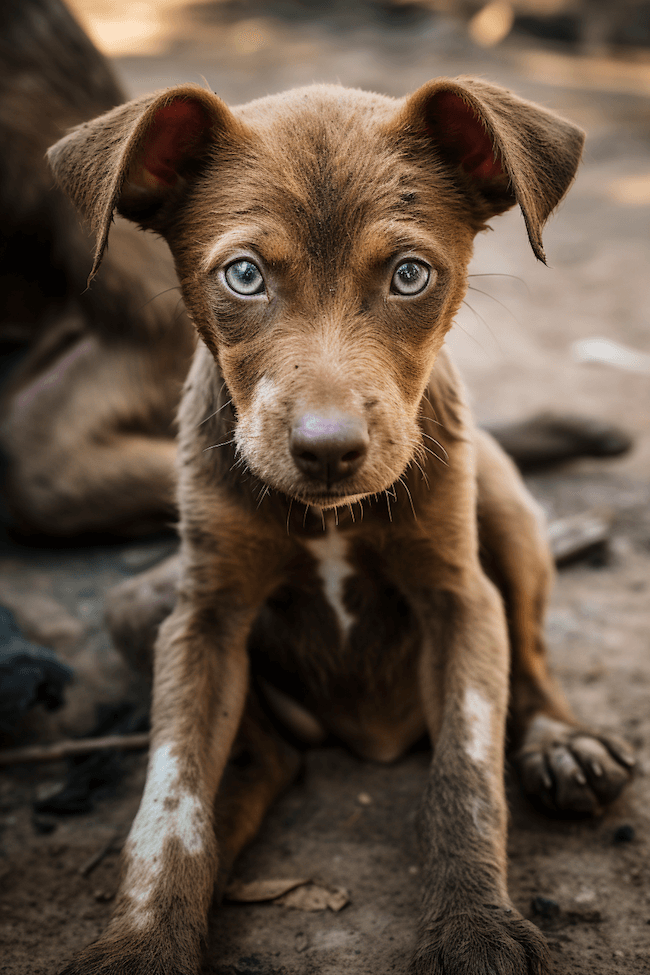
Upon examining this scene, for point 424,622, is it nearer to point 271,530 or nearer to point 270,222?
point 271,530

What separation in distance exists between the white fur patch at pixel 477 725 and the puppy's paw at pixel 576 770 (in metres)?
0.43

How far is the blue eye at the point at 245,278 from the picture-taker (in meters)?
2.28

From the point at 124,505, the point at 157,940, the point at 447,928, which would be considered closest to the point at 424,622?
the point at 447,928

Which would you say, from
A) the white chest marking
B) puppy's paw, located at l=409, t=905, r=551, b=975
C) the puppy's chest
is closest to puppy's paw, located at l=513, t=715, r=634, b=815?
the puppy's chest

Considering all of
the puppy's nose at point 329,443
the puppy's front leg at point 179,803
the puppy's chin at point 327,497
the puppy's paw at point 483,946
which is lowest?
the puppy's paw at point 483,946

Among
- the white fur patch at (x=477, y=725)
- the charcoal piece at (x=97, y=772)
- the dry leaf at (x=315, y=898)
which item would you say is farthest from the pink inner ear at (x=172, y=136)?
the dry leaf at (x=315, y=898)

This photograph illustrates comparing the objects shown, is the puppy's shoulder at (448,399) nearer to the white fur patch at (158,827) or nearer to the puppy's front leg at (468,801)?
the puppy's front leg at (468,801)

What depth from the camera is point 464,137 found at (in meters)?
2.43

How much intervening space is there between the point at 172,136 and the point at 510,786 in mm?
2400

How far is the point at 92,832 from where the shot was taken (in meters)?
2.87

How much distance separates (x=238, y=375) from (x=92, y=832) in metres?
1.66

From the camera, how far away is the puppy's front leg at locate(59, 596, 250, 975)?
2168mm

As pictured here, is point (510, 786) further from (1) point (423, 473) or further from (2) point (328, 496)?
(2) point (328, 496)

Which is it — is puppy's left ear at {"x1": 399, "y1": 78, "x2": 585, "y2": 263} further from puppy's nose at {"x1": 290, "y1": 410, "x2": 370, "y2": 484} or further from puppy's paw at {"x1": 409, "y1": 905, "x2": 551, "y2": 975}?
puppy's paw at {"x1": 409, "y1": 905, "x2": 551, "y2": 975}
